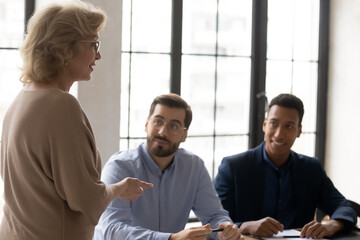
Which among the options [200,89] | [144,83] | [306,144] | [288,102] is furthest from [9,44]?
[306,144]

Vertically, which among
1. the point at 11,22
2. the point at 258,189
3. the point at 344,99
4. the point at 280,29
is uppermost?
the point at 280,29

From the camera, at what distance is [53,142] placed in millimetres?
1658

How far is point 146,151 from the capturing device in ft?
8.95

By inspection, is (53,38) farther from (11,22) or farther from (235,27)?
(235,27)

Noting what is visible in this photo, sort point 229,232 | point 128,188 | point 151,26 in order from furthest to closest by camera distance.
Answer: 1. point 151,26
2. point 229,232
3. point 128,188

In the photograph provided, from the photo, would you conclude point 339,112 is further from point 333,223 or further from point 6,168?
point 6,168

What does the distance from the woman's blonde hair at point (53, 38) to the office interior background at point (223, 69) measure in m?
1.61

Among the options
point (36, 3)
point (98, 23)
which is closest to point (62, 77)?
point (98, 23)

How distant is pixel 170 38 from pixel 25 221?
8.43 feet

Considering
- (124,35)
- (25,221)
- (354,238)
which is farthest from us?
(124,35)

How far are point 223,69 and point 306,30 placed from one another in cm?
96

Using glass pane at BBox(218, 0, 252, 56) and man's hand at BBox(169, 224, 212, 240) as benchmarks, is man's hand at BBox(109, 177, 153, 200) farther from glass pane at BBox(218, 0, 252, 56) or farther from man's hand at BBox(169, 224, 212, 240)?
glass pane at BBox(218, 0, 252, 56)

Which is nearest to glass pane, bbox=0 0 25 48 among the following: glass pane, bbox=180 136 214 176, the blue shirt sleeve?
the blue shirt sleeve

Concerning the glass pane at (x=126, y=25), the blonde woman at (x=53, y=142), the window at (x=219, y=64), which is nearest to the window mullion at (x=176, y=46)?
the window at (x=219, y=64)
